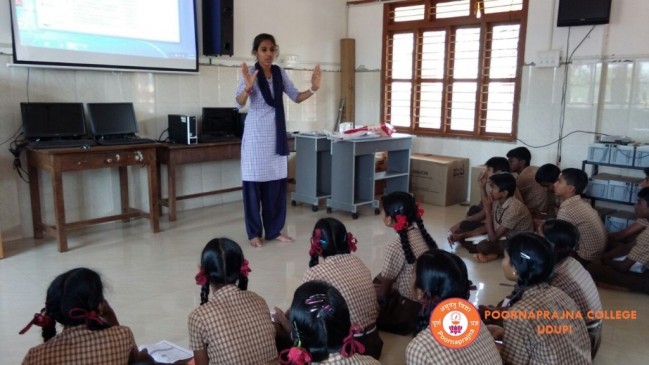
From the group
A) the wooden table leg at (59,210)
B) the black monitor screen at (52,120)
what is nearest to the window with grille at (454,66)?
the black monitor screen at (52,120)

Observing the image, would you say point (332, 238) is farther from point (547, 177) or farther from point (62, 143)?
point (62, 143)

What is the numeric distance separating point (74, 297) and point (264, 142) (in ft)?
8.62

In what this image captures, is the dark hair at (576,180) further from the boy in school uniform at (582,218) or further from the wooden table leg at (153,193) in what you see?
the wooden table leg at (153,193)

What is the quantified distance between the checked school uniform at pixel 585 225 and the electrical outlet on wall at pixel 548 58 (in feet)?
7.77

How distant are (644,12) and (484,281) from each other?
3.17 meters

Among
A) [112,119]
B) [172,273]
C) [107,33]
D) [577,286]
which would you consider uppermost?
[107,33]

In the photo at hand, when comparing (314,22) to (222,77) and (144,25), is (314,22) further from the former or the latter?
(144,25)

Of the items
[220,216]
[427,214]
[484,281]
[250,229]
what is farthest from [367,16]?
[484,281]

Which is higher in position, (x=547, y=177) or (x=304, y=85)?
(x=304, y=85)

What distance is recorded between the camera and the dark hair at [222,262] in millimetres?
1834

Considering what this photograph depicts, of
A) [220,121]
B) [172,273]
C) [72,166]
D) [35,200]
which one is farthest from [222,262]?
[220,121]

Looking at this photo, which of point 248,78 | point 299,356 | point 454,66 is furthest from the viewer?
point 454,66

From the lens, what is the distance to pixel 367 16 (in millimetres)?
6727

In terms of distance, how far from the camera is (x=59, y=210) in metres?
3.87
